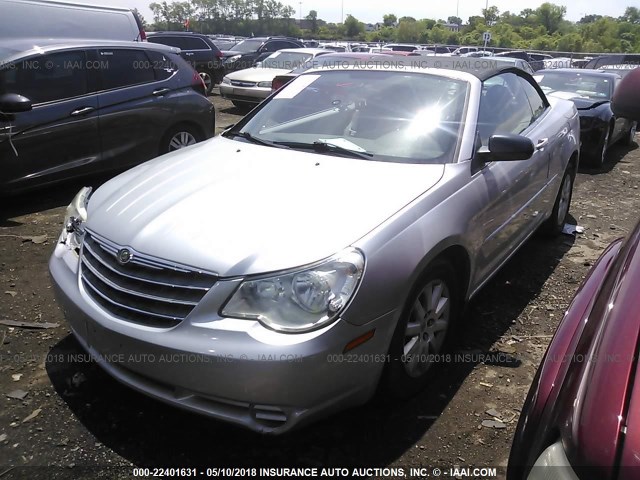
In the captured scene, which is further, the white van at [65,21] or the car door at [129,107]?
the white van at [65,21]

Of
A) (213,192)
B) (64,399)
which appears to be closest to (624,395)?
(213,192)

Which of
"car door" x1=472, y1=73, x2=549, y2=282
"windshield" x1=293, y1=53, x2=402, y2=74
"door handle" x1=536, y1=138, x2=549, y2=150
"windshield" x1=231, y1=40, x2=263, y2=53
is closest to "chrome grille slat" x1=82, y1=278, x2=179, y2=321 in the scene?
"car door" x1=472, y1=73, x2=549, y2=282

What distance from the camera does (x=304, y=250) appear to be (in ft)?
7.11

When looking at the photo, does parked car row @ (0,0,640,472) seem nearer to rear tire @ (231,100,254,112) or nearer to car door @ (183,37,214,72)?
rear tire @ (231,100,254,112)

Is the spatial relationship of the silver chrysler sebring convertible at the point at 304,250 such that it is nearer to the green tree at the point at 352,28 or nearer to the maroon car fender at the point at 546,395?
the maroon car fender at the point at 546,395

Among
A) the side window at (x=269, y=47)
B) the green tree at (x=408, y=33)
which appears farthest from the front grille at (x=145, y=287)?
the green tree at (x=408, y=33)

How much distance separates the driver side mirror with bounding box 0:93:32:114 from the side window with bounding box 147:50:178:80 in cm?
173

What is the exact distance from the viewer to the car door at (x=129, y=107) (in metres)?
5.79

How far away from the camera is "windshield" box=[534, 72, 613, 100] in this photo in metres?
8.96

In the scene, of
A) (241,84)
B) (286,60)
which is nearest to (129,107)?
(241,84)

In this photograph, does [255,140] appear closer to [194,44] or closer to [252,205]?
[252,205]

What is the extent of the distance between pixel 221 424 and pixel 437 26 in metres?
86.0

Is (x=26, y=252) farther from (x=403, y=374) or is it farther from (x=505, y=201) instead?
(x=505, y=201)

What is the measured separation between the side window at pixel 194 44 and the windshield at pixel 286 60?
2601 millimetres
